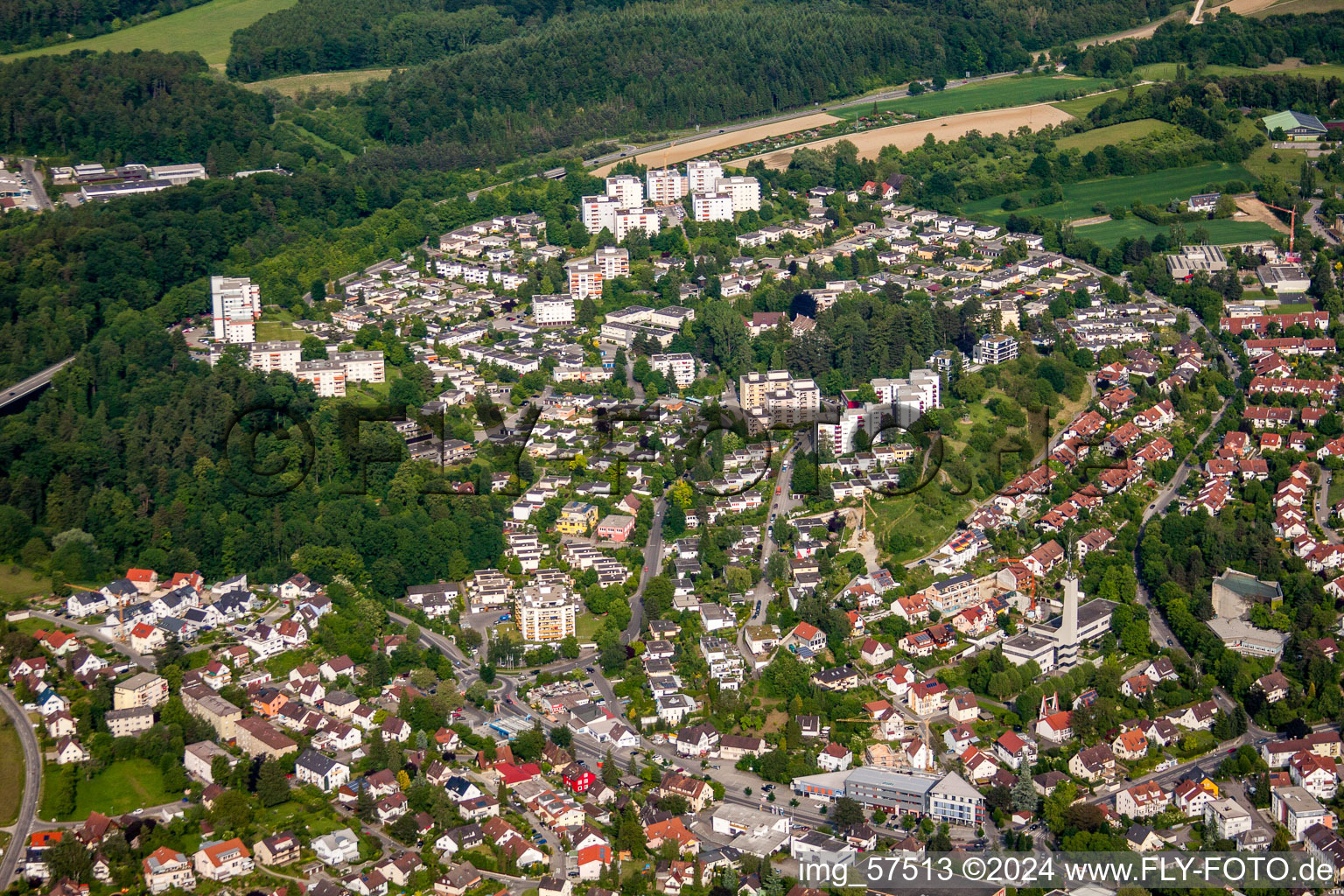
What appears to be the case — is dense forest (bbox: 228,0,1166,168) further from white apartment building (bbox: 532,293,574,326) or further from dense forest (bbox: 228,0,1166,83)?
white apartment building (bbox: 532,293,574,326)

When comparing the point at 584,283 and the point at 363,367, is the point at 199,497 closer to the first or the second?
the point at 363,367

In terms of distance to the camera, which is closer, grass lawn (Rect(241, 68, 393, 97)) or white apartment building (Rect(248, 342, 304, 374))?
white apartment building (Rect(248, 342, 304, 374))

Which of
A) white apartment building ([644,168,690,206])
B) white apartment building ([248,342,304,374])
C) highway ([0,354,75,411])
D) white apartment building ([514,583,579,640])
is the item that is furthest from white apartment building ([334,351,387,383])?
white apartment building ([644,168,690,206])

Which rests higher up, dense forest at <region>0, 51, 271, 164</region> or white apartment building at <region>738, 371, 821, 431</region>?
dense forest at <region>0, 51, 271, 164</region>

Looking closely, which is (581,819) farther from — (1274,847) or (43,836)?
(1274,847)

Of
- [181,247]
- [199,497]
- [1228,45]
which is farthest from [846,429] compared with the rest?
[1228,45]

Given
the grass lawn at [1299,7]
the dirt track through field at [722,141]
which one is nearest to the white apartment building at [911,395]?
the dirt track through field at [722,141]
